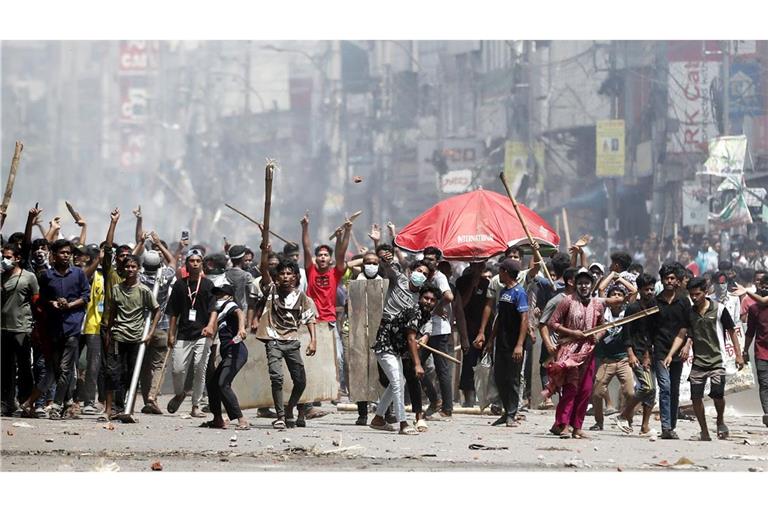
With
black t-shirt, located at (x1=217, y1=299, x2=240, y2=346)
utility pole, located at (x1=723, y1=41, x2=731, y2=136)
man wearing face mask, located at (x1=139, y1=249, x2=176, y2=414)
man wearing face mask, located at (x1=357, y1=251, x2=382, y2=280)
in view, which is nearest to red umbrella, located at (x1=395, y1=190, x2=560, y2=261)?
man wearing face mask, located at (x1=357, y1=251, x2=382, y2=280)

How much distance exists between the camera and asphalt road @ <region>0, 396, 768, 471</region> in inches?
363

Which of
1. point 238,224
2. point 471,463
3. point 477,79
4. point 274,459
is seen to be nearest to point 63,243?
point 274,459

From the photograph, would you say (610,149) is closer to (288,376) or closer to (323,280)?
(323,280)

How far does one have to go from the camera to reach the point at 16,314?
12.1 meters

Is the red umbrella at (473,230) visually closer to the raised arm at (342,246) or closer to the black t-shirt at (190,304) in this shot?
the raised arm at (342,246)

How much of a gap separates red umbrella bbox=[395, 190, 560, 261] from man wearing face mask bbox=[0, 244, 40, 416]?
3.75 meters

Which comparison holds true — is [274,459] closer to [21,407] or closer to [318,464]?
[318,464]

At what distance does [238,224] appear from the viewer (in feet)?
314

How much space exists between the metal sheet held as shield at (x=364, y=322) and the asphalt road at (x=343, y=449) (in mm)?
476

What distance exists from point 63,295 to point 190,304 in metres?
1.03

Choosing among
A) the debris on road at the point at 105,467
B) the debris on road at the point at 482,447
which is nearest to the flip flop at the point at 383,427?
the debris on road at the point at 482,447

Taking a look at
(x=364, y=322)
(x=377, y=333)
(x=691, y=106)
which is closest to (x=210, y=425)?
(x=377, y=333)

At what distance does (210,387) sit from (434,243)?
340 centimetres

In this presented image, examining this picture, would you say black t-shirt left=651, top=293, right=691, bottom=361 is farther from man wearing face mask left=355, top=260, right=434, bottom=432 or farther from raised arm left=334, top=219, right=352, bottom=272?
raised arm left=334, top=219, right=352, bottom=272
